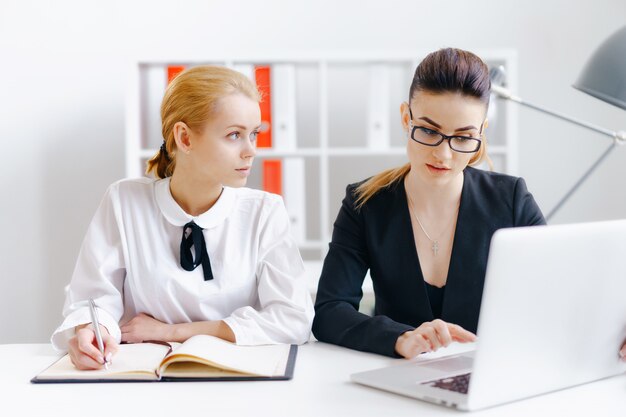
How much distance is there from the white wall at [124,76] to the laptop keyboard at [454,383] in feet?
8.45

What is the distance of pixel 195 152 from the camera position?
1.69m

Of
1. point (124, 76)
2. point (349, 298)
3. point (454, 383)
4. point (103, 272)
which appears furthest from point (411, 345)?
point (124, 76)

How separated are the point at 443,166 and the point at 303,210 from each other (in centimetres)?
171

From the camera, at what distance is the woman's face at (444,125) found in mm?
1606

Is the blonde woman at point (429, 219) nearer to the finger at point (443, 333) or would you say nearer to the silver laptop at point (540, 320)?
the finger at point (443, 333)

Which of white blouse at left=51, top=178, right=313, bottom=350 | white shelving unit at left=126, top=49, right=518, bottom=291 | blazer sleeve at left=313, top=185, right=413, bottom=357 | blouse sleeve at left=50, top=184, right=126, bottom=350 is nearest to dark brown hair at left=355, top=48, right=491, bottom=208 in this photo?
blazer sleeve at left=313, top=185, right=413, bottom=357

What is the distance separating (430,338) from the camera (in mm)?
1390

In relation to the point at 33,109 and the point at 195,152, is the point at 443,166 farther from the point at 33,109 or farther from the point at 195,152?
the point at 33,109

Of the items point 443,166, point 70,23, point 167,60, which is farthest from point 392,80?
point 443,166

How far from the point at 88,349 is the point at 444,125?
0.80 m

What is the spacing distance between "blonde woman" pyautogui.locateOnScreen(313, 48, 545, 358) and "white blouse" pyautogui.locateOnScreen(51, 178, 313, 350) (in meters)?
0.10

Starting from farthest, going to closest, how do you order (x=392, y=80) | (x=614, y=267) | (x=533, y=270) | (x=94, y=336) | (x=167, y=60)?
1. (x=392, y=80)
2. (x=167, y=60)
3. (x=94, y=336)
4. (x=614, y=267)
5. (x=533, y=270)

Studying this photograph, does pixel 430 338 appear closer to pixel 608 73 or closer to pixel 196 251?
pixel 196 251

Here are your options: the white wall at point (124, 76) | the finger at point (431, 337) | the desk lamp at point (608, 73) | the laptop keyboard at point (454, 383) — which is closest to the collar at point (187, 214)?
the finger at point (431, 337)
